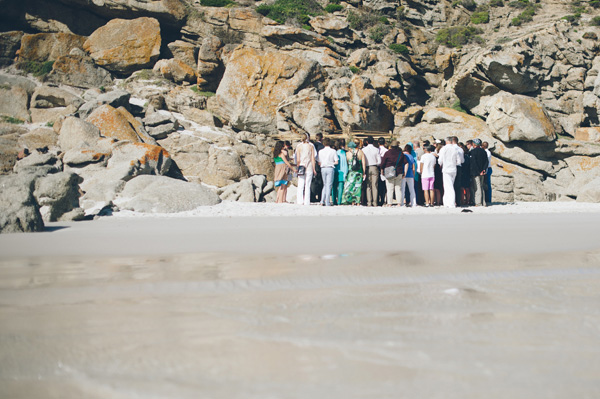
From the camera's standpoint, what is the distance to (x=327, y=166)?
12.0 meters

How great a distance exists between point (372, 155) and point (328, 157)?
1.15m

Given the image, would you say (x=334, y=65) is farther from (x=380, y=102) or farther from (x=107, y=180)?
(x=107, y=180)

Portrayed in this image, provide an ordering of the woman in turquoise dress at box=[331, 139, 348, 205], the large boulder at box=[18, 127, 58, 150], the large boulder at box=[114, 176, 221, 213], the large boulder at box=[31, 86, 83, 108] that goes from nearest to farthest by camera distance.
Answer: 1. the large boulder at box=[114, 176, 221, 213]
2. the woman in turquoise dress at box=[331, 139, 348, 205]
3. the large boulder at box=[18, 127, 58, 150]
4. the large boulder at box=[31, 86, 83, 108]

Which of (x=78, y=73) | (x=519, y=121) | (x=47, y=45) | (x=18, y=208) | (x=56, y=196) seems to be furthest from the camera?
(x=47, y=45)

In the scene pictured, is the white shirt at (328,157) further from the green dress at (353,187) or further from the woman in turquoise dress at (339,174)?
the green dress at (353,187)

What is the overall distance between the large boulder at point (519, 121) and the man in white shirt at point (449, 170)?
1041 cm

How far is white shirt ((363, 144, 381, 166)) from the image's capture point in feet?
39.5

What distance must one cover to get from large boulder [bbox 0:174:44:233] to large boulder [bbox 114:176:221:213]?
2.86 meters

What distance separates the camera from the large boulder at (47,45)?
968 inches

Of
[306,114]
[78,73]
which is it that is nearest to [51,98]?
[78,73]

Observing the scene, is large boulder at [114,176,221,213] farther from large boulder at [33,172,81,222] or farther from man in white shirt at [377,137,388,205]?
man in white shirt at [377,137,388,205]

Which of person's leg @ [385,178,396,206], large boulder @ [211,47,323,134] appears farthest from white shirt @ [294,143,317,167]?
large boulder @ [211,47,323,134]

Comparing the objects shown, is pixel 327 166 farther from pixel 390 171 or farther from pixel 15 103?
pixel 15 103

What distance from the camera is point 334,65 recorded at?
86.0 feet
